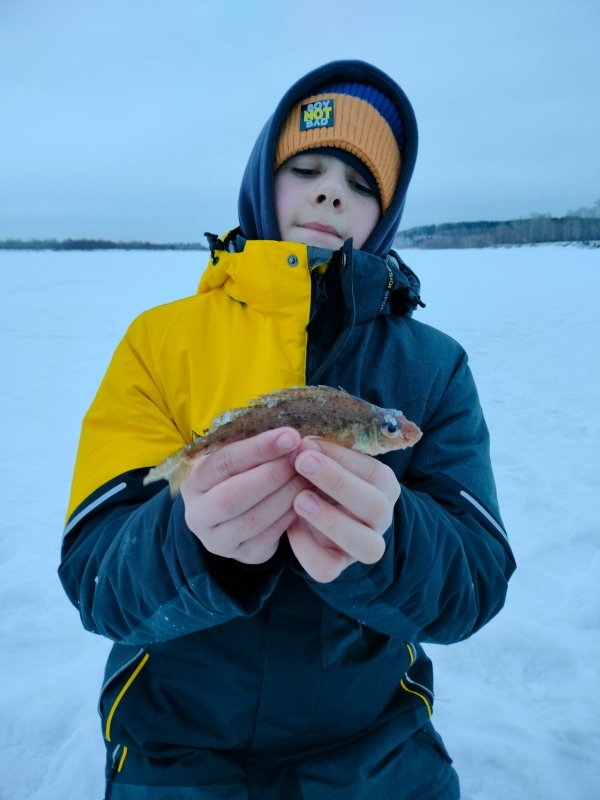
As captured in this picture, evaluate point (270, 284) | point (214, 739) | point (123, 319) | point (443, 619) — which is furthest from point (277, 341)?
point (123, 319)

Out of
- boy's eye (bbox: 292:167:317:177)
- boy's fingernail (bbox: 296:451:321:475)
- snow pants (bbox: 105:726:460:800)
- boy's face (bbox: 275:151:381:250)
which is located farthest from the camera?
boy's eye (bbox: 292:167:317:177)

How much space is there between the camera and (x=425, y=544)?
199 cm

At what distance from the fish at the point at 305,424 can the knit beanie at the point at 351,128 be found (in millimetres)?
1513

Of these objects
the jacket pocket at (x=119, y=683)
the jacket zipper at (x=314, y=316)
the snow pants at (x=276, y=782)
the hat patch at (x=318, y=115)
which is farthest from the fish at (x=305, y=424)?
the hat patch at (x=318, y=115)

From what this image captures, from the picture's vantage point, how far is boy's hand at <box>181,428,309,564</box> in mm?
1513

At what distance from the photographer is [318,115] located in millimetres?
2719

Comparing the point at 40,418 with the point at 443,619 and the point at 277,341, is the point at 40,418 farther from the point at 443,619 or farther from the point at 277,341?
the point at 443,619

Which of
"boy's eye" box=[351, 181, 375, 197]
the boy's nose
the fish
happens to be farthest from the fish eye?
"boy's eye" box=[351, 181, 375, 197]

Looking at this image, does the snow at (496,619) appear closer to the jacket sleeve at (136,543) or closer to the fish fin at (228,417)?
the jacket sleeve at (136,543)

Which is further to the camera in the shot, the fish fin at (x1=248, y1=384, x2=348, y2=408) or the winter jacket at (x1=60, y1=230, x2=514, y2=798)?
the winter jacket at (x1=60, y1=230, x2=514, y2=798)

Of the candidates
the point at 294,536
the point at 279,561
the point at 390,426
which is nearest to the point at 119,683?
the point at 279,561

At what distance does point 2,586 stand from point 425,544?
418 cm

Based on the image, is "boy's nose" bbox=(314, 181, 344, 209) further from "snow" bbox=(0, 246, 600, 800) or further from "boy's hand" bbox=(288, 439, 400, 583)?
"snow" bbox=(0, 246, 600, 800)

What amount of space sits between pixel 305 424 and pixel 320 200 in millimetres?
1381
